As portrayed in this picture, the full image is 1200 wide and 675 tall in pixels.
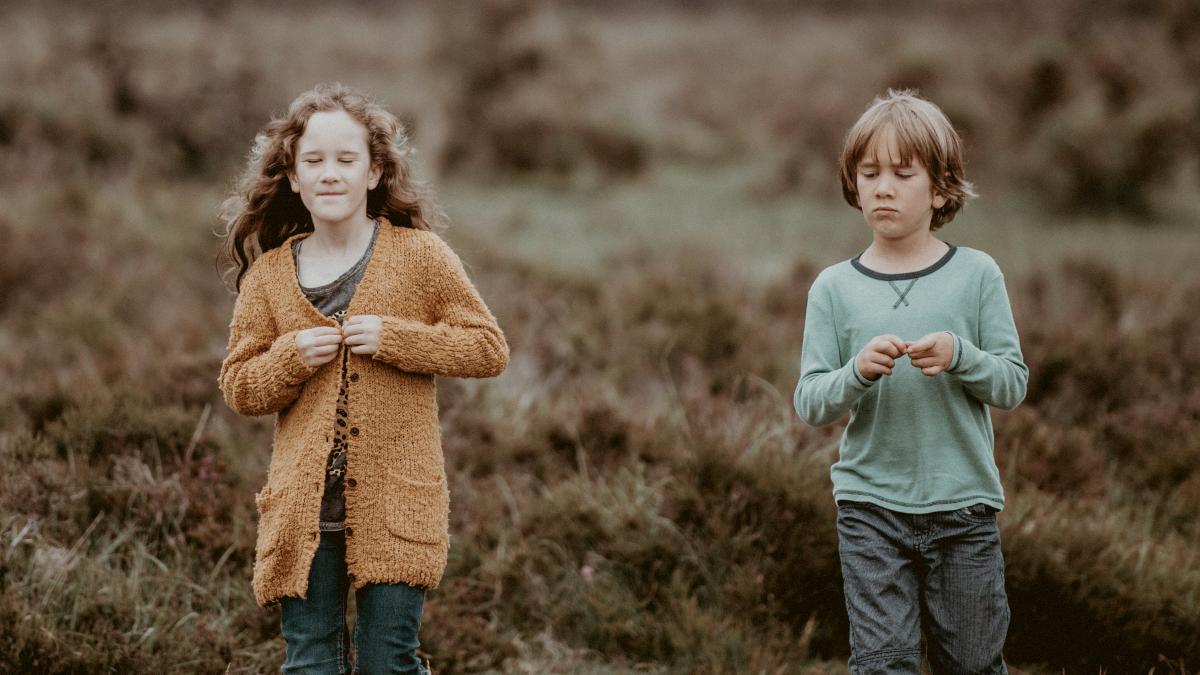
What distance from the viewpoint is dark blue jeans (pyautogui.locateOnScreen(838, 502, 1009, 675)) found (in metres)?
2.86

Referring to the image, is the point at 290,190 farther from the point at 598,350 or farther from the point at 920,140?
the point at 598,350

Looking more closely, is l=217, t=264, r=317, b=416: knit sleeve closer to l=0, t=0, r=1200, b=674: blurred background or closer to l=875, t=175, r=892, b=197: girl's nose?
l=0, t=0, r=1200, b=674: blurred background

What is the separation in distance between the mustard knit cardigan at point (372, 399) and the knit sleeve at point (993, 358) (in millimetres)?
1259

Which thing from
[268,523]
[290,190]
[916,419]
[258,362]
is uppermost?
[290,190]

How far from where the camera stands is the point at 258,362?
2910 mm

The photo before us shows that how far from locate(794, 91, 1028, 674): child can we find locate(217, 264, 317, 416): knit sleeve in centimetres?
139

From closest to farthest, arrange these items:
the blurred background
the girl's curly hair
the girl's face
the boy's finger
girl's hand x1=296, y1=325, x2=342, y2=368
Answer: the boy's finger
girl's hand x1=296, y1=325, x2=342, y2=368
the girl's face
the girl's curly hair
the blurred background

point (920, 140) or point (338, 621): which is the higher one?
point (920, 140)

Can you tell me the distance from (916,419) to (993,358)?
273 millimetres

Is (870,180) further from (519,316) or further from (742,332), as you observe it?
(519,316)

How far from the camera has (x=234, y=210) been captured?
329 cm

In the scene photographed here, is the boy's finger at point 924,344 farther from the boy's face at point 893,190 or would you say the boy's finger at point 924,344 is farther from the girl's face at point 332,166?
the girl's face at point 332,166

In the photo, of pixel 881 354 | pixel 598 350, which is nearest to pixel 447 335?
pixel 881 354

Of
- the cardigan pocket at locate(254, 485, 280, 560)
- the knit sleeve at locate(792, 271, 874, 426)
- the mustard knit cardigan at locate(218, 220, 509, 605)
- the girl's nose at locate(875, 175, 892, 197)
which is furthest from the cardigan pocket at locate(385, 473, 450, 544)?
→ the girl's nose at locate(875, 175, 892, 197)
